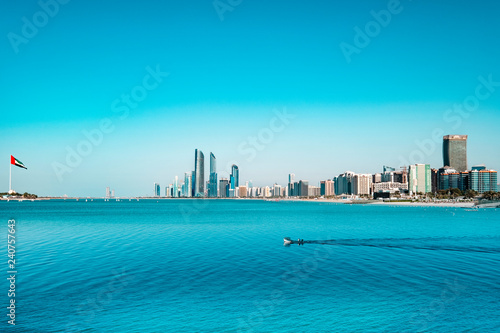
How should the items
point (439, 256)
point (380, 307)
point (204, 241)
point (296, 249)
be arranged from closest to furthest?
point (380, 307)
point (439, 256)
point (296, 249)
point (204, 241)

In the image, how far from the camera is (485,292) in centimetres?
2544

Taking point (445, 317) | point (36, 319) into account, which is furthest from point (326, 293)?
point (36, 319)

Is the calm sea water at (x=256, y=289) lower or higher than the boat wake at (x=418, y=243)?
higher

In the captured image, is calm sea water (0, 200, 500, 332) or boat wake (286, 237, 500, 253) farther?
boat wake (286, 237, 500, 253)

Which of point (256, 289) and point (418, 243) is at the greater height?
point (256, 289)

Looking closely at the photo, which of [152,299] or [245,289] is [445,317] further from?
[152,299]

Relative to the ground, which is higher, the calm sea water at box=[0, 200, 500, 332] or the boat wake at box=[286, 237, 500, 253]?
the calm sea water at box=[0, 200, 500, 332]

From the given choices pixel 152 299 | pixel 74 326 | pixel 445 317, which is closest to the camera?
pixel 74 326

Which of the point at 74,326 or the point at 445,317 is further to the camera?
the point at 445,317

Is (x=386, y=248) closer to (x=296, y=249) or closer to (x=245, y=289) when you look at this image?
(x=296, y=249)

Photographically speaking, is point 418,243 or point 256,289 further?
point 418,243

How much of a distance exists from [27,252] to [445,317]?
43.8 m

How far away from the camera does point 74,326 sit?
731 inches

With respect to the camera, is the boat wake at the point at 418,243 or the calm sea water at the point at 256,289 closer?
the calm sea water at the point at 256,289
